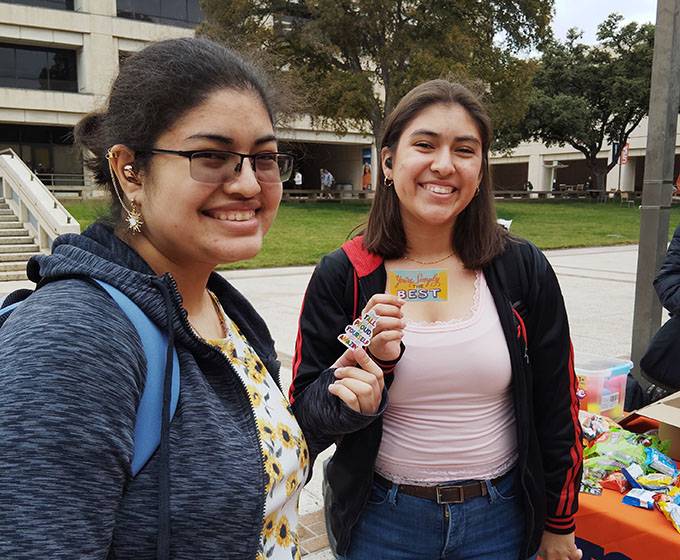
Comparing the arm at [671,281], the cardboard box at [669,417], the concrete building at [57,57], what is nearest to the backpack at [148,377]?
the cardboard box at [669,417]

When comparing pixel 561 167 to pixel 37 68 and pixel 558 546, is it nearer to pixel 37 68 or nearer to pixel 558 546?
pixel 37 68

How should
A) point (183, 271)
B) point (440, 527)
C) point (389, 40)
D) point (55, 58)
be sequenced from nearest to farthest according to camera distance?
point (183, 271) < point (440, 527) < point (389, 40) < point (55, 58)

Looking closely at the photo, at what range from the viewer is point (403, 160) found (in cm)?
198

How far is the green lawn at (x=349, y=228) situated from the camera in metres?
15.5

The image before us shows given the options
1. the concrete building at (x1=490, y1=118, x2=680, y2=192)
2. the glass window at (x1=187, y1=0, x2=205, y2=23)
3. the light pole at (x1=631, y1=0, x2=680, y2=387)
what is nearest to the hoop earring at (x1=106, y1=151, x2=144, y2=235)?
the light pole at (x1=631, y1=0, x2=680, y2=387)

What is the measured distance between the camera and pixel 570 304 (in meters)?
9.03

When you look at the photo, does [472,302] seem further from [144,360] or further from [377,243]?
[144,360]

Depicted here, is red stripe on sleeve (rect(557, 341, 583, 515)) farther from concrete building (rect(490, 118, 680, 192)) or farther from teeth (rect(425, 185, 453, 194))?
concrete building (rect(490, 118, 680, 192))

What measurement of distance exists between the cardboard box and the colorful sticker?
1.29 m

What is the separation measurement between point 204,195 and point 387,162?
1.04m

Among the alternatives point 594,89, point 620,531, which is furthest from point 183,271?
point 594,89

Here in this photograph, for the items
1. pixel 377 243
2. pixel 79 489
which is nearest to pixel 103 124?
pixel 79 489

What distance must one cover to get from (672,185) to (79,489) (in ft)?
14.9

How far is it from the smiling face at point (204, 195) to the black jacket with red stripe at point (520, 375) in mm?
621
